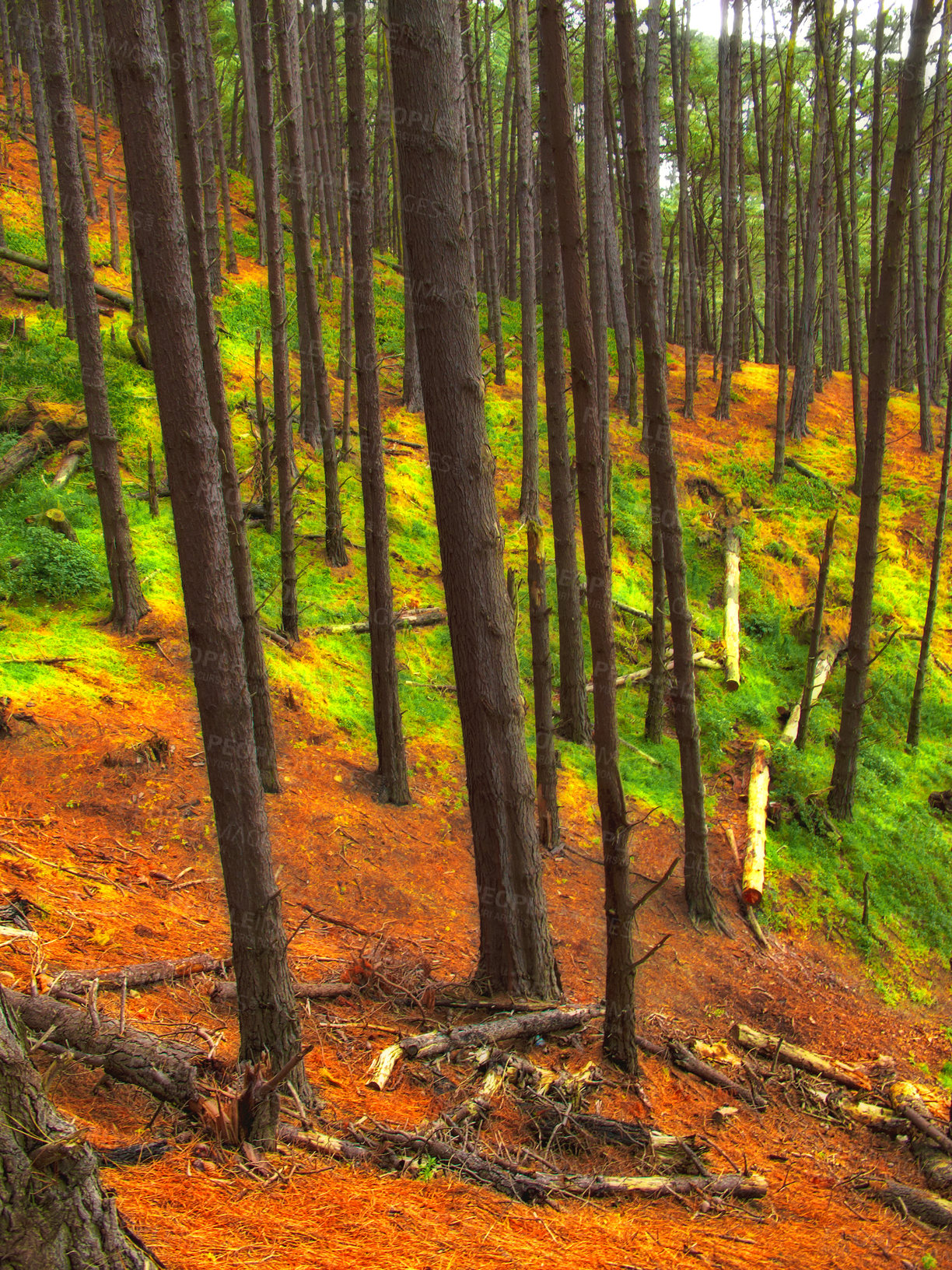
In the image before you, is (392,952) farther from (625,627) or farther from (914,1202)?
(625,627)

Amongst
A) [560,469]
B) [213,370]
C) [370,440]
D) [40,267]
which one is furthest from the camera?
[40,267]

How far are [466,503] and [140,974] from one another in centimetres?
317

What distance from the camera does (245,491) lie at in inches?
493

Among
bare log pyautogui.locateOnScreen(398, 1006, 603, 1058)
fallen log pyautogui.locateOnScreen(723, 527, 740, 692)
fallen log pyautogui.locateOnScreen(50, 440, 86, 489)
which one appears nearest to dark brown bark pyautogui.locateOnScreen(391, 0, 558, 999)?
bare log pyautogui.locateOnScreen(398, 1006, 603, 1058)

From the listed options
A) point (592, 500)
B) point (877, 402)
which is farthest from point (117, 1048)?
point (877, 402)

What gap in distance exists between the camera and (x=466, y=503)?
4719 mm

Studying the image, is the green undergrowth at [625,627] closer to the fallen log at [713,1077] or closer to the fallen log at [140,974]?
the fallen log at [713,1077]

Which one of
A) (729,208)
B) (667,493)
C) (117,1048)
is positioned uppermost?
(729,208)

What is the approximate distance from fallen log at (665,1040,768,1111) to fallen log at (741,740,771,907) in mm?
3389

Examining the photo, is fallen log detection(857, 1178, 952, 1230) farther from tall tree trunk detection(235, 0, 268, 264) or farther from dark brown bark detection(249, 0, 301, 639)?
tall tree trunk detection(235, 0, 268, 264)

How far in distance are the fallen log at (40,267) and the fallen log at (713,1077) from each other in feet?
50.1

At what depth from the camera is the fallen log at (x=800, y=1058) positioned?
5832mm

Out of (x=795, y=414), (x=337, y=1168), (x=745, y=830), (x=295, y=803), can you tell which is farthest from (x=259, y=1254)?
(x=795, y=414)

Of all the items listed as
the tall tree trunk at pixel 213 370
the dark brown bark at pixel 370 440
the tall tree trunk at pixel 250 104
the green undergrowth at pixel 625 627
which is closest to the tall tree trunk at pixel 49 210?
the green undergrowth at pixel 625 627
